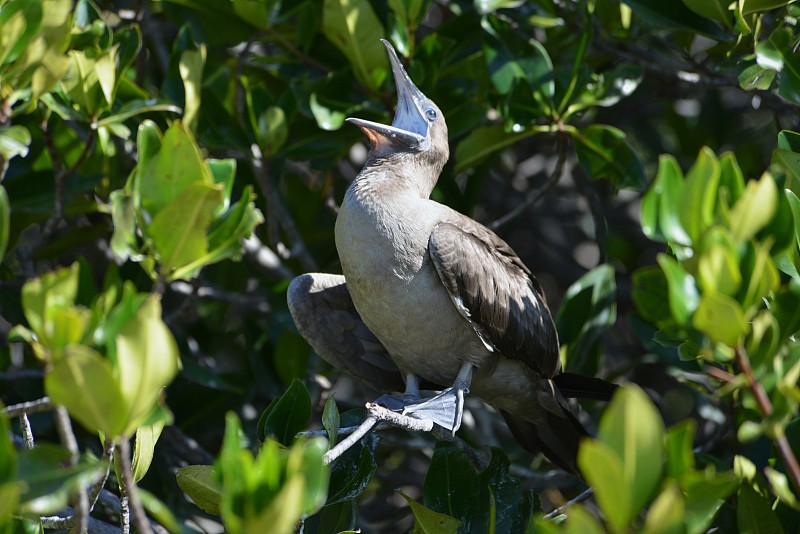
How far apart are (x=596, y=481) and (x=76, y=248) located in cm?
431

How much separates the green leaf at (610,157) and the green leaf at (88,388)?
3.14 meters

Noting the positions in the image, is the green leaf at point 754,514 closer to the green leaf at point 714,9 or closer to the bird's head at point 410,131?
the green leaf at point 714,9

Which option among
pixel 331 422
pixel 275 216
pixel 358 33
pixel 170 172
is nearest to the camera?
pixel 170 172

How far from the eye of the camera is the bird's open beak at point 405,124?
4.57 m

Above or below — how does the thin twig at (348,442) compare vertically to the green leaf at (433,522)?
above

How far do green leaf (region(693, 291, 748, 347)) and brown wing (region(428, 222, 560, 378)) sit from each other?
6.25 feet

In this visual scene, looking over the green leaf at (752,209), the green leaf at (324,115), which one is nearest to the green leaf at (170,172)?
the green leaf at (752,209)

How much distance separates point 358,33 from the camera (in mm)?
4609

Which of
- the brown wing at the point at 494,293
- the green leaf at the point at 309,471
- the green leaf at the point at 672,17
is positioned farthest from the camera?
the green leaf at the point at 672,17

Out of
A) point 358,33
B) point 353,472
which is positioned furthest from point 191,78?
point 353,472

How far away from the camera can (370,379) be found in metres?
4.85

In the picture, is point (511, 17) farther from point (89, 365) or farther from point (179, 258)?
point (89, 365)

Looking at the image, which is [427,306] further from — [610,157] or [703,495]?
[703,495]

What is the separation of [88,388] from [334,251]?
3.61 metres
